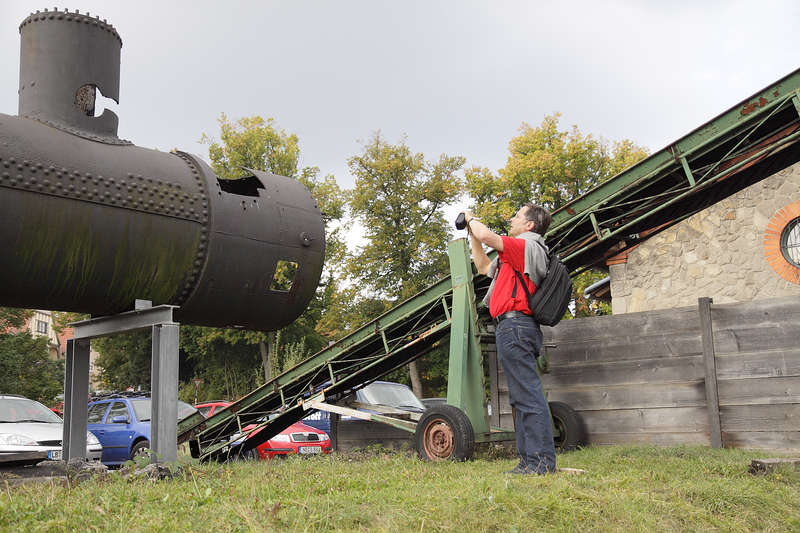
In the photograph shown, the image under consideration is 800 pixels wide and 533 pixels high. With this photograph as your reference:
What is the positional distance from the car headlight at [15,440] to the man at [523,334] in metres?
7.89

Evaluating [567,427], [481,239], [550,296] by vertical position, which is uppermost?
[481,239]

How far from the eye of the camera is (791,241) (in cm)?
1332

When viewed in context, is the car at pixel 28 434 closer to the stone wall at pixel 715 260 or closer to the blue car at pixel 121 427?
the blue car at pixel 121 427

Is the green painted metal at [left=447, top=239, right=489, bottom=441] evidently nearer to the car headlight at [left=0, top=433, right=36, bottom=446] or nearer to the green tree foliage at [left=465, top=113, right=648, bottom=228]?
the car headlight at [left=0, top=433, right=36, bottom=446]

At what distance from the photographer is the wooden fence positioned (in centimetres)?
710

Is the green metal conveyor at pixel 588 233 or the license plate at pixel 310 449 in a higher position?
the green metal conveyor at pixel 588 233

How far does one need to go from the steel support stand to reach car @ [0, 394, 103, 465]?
2.25 meters

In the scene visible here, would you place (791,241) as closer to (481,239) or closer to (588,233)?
(588,233)

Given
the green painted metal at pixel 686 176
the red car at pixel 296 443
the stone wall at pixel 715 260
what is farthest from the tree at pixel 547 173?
the green painted metal at pixel 686 176

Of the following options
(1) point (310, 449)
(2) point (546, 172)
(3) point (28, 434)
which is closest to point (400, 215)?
(2) point (546, 172)

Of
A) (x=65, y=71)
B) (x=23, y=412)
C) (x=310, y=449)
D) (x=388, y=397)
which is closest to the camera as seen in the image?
(x=65, y=71)

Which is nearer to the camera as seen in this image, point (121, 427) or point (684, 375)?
point (684, 375)

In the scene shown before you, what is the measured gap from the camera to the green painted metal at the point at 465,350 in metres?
7.32

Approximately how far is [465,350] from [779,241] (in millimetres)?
8906
